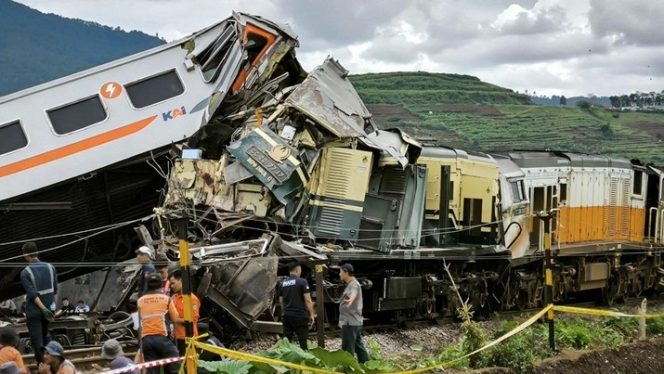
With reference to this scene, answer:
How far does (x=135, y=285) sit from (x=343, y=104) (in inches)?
220

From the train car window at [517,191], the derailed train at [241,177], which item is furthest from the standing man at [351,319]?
the train car window at [517,191]

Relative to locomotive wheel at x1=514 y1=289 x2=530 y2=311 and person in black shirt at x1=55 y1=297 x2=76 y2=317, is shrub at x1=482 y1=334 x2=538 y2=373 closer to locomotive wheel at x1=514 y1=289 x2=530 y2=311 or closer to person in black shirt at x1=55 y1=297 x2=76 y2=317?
person in black shirt at x1=55 y1=297 x2=76 y2=317

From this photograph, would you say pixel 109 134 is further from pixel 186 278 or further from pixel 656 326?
pixel 656 326

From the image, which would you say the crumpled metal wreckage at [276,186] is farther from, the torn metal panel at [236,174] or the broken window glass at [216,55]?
the broken window glass at [216,55]

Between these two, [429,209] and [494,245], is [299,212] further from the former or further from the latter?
[494,245]

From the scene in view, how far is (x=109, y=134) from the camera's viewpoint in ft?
53.5

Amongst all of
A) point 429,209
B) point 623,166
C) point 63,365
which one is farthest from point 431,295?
point 63,365

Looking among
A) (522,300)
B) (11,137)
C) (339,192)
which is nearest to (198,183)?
(339,192)

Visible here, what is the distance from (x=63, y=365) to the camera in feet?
29.3

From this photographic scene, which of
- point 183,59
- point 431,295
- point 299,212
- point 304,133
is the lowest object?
point 431,295

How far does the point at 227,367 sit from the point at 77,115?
8.40 meters

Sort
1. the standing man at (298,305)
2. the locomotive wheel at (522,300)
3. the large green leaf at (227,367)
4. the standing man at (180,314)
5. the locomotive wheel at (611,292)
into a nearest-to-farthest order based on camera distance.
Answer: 1. the large green leaf at (227,367)
2. the standing man at (180,314)
3. the standing man at (298,305)
4. the locomotive wheel at (522,300)
5. the locomotive wheel at (611,292)

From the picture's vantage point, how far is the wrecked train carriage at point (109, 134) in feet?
51.8

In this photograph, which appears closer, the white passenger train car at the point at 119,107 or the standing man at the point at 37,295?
the standing man at the point at 37,295
